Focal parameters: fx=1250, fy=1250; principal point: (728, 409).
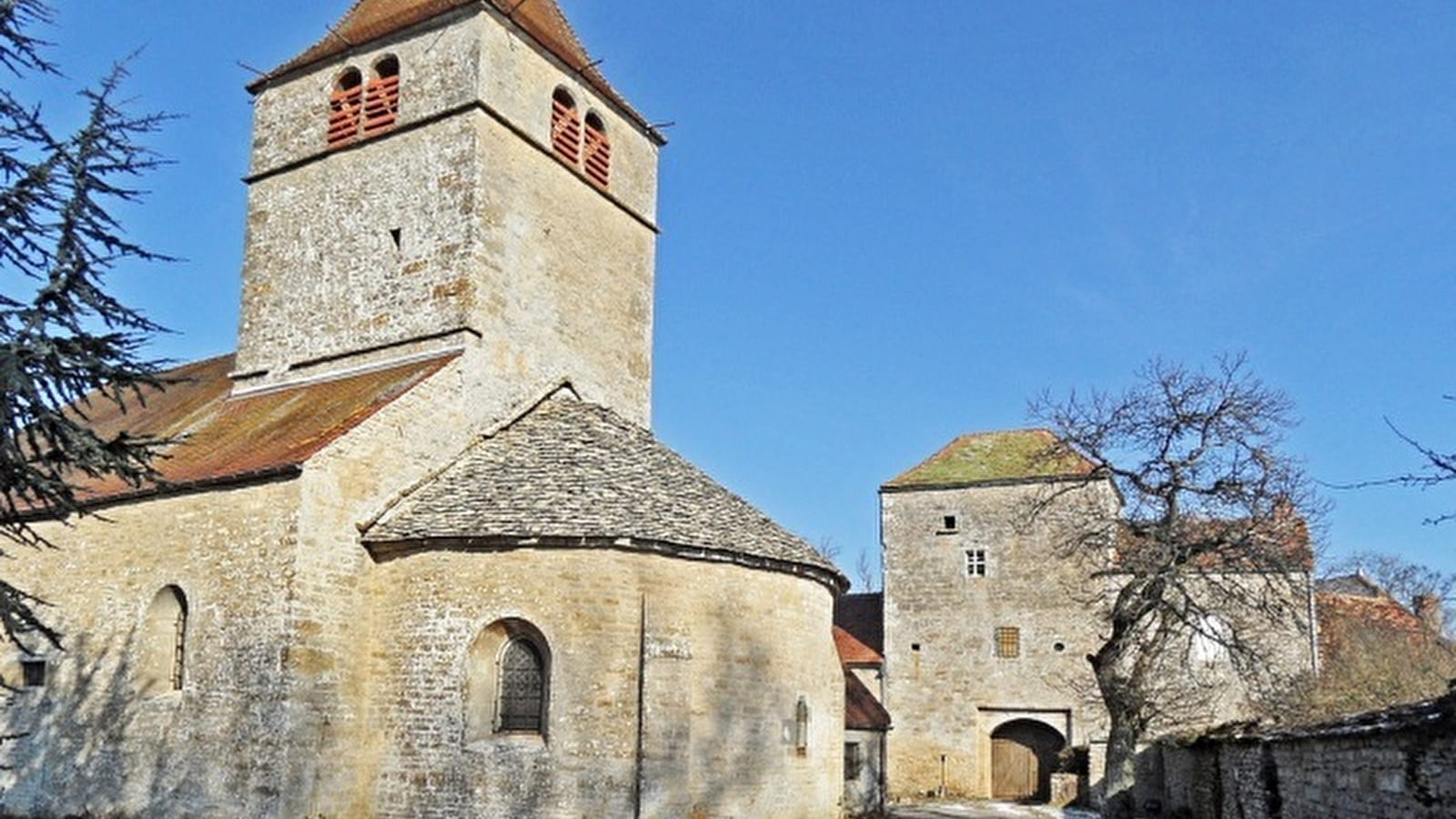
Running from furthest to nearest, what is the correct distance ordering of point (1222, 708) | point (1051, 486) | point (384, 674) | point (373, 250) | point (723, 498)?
point (1051, 486) < point (1222, 708) < point (373, 250) < point (723, 498) < point (384, 674)

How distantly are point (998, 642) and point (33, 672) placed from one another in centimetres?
2219

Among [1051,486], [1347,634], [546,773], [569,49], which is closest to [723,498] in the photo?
[546,773]

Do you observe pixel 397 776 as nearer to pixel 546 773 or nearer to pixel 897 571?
pixel 546 773

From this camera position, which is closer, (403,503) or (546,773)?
(546,773)

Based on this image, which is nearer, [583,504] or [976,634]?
[583,504]

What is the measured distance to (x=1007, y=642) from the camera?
105ft

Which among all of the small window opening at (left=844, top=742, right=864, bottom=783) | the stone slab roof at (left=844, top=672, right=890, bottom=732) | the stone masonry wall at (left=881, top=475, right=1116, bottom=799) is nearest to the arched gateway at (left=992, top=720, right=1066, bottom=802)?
the stone masonry wall at (left=881, top=475, right=1116, bottom=799)

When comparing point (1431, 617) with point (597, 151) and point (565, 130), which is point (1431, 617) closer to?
point (597, 151)

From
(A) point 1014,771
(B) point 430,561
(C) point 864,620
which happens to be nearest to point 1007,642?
(A) point 1014,771

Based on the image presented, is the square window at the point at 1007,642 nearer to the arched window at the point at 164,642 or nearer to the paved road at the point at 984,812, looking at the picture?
the paved road at the point at 984,812

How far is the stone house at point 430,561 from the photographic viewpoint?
1483cm

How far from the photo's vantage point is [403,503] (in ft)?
54.0

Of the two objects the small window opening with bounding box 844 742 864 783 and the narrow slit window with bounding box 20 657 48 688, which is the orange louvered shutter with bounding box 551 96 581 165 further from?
the small window opening with bounding box 844 742 864 783

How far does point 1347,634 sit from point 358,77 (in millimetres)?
27424
